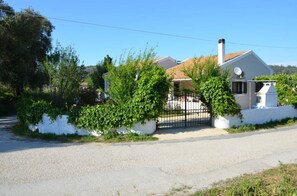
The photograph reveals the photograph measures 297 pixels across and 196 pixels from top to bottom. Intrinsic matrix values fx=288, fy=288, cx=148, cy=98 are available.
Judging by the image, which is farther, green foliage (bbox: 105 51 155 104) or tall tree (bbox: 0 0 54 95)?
tall tree (bbox: 0 0 54 95)

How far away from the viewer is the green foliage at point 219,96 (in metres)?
12.8

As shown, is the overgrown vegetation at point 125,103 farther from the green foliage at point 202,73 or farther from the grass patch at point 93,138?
the green foliage at point 202,73

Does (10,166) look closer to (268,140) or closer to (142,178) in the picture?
(142,178)

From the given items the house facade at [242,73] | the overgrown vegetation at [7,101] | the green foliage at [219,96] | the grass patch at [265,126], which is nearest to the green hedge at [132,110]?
the green foliage at [219,96]

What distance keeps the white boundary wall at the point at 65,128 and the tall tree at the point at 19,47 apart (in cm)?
1255

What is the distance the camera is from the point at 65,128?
11.5 metres

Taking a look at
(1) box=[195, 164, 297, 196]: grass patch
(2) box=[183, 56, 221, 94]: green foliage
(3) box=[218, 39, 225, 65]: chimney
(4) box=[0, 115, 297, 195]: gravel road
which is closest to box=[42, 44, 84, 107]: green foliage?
(4) box=[0, 115, 297, 195]: gravel road

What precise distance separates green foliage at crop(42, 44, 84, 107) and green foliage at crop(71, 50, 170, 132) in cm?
199

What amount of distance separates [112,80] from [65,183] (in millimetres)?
6653

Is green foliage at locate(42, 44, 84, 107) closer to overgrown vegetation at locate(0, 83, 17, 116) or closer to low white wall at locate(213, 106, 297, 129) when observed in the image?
low white wall at locate(213, 106, 297, 129)

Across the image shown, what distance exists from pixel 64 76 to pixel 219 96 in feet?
23.1

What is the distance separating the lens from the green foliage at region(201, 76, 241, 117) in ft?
42.1

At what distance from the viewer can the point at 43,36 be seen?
1143 inches

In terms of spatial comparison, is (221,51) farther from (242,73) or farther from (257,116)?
(257,116)
